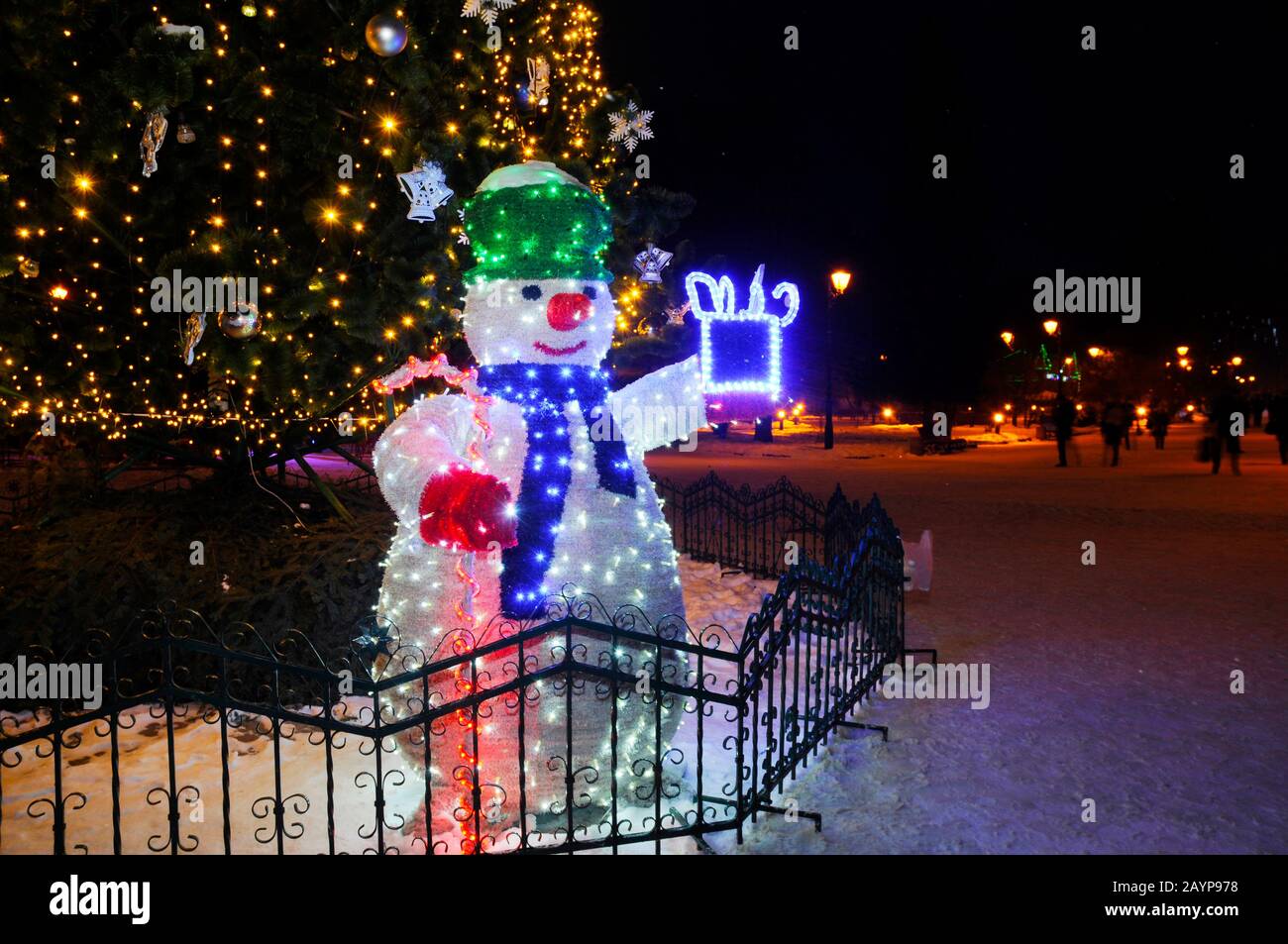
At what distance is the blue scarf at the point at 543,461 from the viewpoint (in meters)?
4.54

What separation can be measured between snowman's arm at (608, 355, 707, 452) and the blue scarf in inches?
6.0

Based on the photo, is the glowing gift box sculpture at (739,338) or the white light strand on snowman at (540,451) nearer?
the white light strand on snowman at (540,451)

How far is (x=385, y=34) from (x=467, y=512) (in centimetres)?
337

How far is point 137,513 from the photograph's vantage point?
8.07 metres

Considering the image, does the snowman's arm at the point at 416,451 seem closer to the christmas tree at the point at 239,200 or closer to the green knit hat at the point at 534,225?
the green knit hat at the point at 534,225

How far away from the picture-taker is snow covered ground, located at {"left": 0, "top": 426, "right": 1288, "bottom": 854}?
4695mm

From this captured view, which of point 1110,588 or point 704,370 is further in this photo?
point 1110,588

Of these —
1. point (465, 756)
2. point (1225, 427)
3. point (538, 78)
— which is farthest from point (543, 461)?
point (1225, 427)

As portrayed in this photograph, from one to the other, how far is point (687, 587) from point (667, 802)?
5392 mm

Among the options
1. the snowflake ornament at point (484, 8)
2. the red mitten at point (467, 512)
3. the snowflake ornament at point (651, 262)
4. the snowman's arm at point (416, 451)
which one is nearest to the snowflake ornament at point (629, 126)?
the snowflake ornament at point (484, 8)

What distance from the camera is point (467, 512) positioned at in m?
4.06
